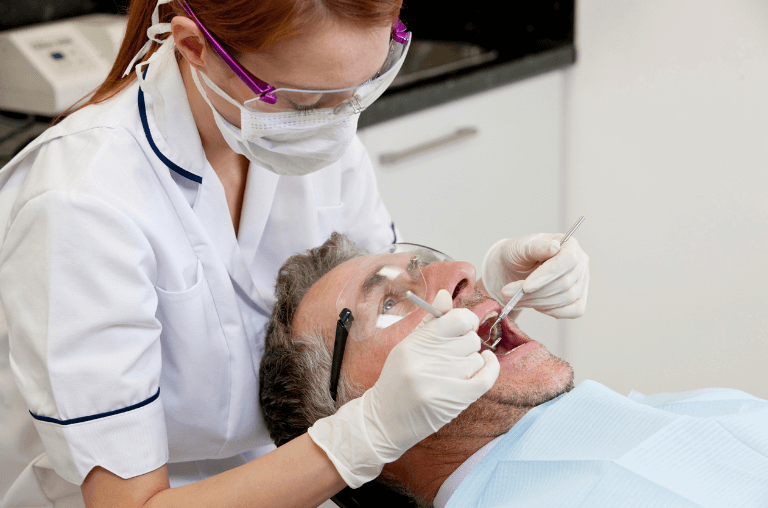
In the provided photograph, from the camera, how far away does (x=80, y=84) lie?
6.07ft

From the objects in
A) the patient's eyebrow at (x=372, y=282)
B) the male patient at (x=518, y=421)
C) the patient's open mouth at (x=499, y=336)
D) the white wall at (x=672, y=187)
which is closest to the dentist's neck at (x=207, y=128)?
the male patient at (x=518, y=421)

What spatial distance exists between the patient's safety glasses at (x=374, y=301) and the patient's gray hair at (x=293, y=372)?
0.03 metres

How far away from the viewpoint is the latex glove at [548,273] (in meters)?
1.27

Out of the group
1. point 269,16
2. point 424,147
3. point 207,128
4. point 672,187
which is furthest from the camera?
point 672,187

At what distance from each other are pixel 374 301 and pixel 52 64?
1.22 meters

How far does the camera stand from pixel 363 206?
5.17 ft

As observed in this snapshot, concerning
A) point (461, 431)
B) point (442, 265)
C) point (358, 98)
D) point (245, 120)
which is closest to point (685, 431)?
point (461, 431)

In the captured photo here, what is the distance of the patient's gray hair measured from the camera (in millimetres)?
1264

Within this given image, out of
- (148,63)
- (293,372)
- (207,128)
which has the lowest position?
(293,372)

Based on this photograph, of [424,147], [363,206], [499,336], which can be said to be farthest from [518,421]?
[424,147]

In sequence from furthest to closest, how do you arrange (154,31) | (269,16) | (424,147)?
(424,147)
(154,31)
(269,16)

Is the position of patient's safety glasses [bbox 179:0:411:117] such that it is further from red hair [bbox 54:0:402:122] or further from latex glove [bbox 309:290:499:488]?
latex glove [bbox 309:290:499:488]

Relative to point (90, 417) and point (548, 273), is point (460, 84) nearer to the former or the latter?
point (548, 273)

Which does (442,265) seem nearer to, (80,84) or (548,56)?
(80,84)
